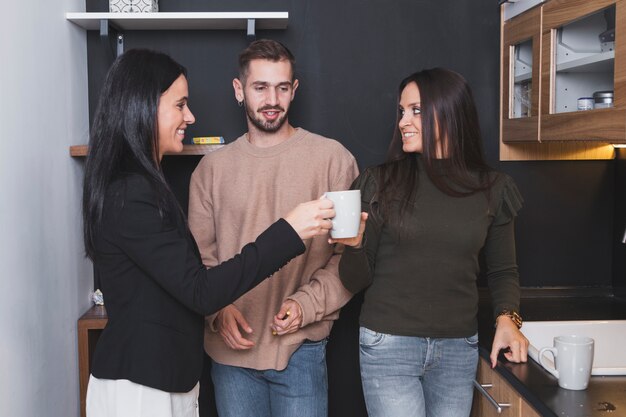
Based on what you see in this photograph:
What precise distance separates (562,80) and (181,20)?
1150mm

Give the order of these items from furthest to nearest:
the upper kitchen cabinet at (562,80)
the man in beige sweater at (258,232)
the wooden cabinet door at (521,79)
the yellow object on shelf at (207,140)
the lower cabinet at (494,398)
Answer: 1. the yellow object on shelf at (207,140)
2. the wooden cabinet door at (521,79)
3. the man in beige sweater at (258,232)
4. the upper kitchen cabinet at (562,80)
5. the lower cabinet at (494,398)

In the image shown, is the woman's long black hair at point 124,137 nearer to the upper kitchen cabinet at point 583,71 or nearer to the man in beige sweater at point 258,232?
the man in beige sweater at point 258,232

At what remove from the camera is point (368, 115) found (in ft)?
7.99

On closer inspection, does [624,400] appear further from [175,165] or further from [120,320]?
[175,165]

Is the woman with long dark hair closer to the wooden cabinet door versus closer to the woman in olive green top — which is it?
the woman in olive green top

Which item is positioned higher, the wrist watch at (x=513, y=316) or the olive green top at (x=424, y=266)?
the olive green top at (x=424, y=266)

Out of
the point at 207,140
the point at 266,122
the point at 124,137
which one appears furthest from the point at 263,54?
the point at 124,137

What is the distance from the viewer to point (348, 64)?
2.42 metres

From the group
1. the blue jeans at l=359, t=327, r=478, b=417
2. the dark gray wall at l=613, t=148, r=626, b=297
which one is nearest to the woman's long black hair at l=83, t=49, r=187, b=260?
the blue jeans at l=359, t=327, r=478, b=417

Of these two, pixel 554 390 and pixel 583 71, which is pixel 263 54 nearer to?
pixel 583 71

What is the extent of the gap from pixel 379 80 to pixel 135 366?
1.41 metres

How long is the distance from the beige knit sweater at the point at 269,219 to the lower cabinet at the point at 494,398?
419mm

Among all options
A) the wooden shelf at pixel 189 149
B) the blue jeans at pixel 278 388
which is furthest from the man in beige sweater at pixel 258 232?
the wooden shelf at pixel 189 149

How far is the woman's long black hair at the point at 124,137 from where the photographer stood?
136 centimetres
